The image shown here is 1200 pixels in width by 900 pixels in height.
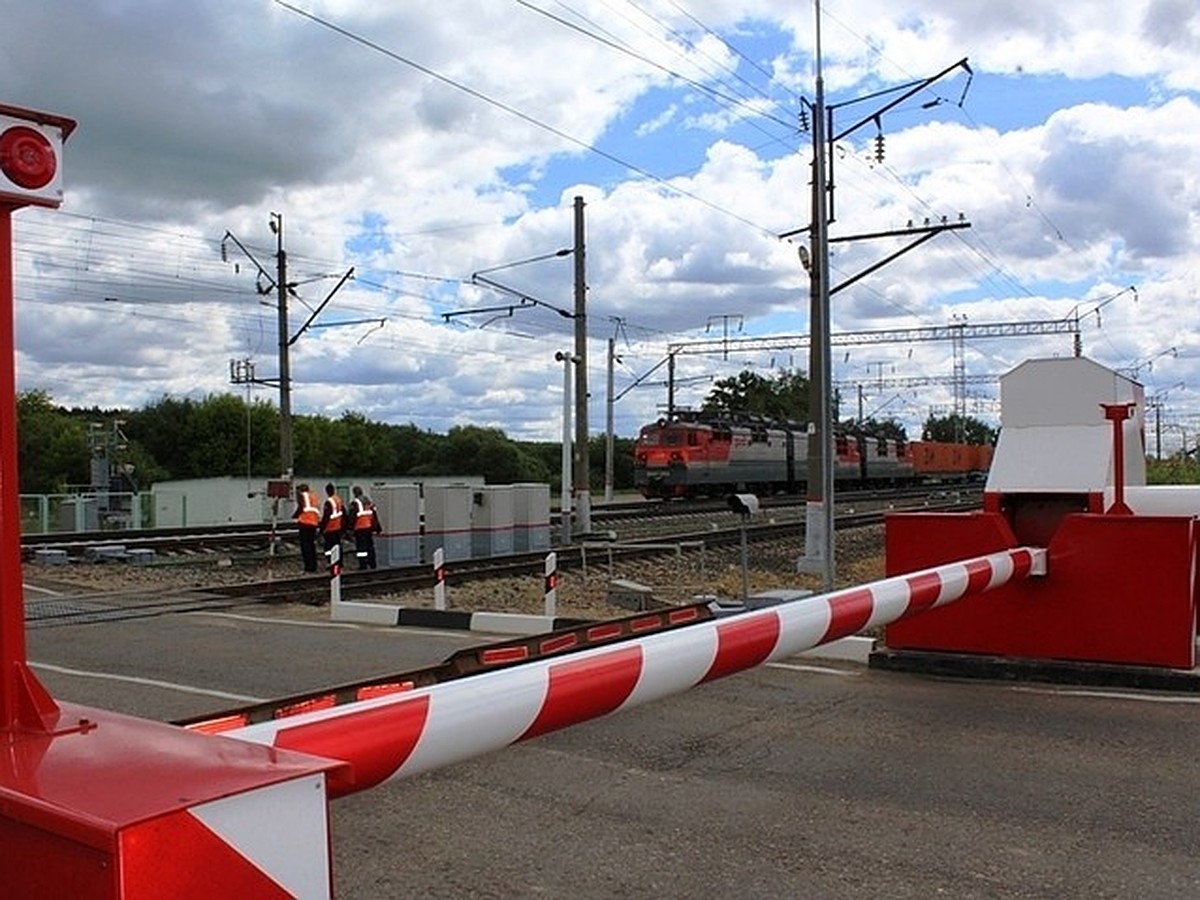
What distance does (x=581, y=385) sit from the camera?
28.5 meters

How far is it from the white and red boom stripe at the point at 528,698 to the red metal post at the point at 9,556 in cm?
55

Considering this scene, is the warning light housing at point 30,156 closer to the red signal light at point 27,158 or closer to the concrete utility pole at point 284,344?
the red signal light at point 27,158

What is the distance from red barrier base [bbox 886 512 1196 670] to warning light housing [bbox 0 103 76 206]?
23.6ft

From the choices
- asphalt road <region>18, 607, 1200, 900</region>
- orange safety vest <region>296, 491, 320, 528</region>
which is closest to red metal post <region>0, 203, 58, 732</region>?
asphalt road <region>18, 607, 1200, 900</region>

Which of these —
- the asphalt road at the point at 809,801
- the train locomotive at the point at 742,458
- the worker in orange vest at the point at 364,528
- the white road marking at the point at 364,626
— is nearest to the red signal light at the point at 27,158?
the asphalt road at the point at 809,801

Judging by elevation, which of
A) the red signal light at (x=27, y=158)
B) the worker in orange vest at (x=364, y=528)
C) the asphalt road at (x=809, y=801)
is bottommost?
the asphalt road at (x=809, y=801)

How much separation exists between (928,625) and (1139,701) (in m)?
1.62

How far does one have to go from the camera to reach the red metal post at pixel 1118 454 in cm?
832

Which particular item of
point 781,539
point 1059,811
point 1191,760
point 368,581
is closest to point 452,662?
point 1059,811

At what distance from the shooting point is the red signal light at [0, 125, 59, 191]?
2363mm

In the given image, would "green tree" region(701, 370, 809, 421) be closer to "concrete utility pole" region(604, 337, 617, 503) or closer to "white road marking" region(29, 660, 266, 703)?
"concrete utility pole" region(604, 337, 617, 503)

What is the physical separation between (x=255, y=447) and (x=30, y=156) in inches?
3231

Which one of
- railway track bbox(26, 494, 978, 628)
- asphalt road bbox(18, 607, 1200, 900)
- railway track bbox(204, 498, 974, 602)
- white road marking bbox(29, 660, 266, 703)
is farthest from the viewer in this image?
railway track bbox(204, 498, 974, 602)

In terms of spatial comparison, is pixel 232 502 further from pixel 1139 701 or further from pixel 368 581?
pixel 1139 701
